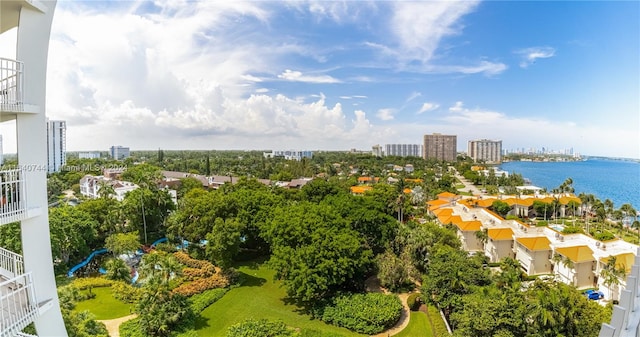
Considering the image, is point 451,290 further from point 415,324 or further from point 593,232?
point 593,232

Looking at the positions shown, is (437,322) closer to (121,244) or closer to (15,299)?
(15,299)

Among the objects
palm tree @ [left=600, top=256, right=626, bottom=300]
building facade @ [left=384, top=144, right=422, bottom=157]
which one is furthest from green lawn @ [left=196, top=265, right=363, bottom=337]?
building facade @ [left=384, top=144, right=422, bottom=157]

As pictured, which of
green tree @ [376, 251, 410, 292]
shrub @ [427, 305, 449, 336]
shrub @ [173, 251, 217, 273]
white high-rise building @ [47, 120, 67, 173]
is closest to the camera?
shrub @ [427, 305, 449, 336]

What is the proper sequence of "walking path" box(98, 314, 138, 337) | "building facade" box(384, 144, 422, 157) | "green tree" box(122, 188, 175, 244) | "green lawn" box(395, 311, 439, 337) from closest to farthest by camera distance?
"walking path" box(98, 314, 138, 337) → "green lawn" box(395, 311, 439, 337) → "green tree" box(122, 188, 175, 244) → "building facade" box(384, 144, 422, 157)

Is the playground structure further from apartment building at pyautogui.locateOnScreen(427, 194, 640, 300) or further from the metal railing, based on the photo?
apartment building at pyautogui.locateOnScreen(427, 194, 640, 300)

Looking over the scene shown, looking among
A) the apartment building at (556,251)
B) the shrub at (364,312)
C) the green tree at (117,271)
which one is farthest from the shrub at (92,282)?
the apartment building at (556,251)

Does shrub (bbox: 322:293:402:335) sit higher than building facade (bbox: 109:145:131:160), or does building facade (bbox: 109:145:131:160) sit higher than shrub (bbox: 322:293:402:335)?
building facade (bbox: 109:145:131:160)

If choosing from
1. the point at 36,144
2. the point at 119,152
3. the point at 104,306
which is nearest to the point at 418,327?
the point at 104,306
